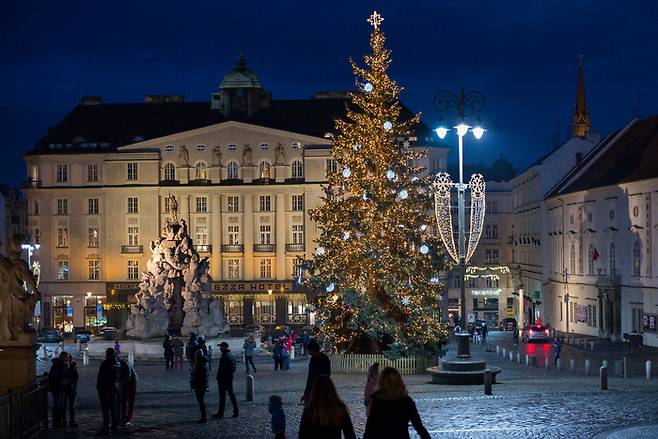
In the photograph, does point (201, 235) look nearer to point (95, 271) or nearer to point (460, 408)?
point (95, 271)

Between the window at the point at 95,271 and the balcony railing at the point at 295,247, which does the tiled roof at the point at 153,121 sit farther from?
the window at the point at 95,271

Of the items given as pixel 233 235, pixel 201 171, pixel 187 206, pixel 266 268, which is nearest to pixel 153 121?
pixel 201 171

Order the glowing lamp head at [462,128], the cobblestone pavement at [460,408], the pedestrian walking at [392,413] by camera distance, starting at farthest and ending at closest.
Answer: the glowing lamp head at [462,128] → the cobblestone pavement at [460,408] → the pedestrian walking at [392,413]

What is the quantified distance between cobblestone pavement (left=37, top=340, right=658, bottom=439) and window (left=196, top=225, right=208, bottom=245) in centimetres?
6046

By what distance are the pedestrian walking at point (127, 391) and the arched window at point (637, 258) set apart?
43015 millimetres

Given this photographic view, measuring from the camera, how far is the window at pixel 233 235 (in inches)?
3890

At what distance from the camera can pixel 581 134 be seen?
292ft

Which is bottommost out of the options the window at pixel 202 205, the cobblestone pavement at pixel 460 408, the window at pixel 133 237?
the cobblestone pavement at pixel 460 408

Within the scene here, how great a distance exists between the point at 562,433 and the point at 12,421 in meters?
9.76

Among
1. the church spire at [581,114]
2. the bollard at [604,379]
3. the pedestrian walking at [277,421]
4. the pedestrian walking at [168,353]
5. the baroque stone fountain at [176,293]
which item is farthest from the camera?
the church spire at [581,114]

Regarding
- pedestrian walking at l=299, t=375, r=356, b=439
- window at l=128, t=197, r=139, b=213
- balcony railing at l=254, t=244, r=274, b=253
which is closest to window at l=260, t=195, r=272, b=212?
balcony railing at l=254, t=244, r=274, b=253

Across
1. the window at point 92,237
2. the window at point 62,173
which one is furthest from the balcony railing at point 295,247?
the window at point 62,173

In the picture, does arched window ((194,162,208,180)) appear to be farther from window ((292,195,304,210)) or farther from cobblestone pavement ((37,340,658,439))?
cobblestone pavement ((37,340,658,439))

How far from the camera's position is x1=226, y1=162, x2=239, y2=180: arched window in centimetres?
9919
